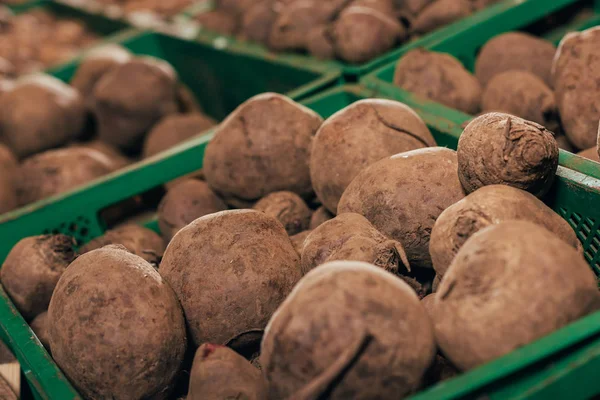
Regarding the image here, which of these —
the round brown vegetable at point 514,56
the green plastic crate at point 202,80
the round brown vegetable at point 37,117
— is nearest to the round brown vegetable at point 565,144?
the round brown vegetable at point 514,56

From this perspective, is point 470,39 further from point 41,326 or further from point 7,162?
point 7,162

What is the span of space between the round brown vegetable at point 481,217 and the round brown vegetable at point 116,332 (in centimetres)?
69

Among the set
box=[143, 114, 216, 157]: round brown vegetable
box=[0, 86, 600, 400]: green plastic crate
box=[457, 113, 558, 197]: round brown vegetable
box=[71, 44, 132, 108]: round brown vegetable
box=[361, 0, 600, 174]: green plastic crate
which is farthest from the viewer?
box=[71, 44, 132, 108]: round brown vegetable

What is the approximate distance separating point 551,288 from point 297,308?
495 mm

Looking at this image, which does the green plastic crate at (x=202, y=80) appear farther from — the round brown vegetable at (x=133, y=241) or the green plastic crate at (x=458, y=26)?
the round brown vegetable at (x=133, y=241)

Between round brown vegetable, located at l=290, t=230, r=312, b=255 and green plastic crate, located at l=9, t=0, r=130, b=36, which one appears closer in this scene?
round brown vegetable, located at l=290, t=230, r=312, b=255

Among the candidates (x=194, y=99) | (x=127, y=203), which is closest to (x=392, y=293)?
(x=127, y=203)

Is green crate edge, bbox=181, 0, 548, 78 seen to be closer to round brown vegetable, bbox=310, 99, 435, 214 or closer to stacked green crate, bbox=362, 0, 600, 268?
stacked green crate, bbox=362, 0, 600, 268

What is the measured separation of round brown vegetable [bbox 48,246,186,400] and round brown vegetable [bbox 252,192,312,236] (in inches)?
23.2

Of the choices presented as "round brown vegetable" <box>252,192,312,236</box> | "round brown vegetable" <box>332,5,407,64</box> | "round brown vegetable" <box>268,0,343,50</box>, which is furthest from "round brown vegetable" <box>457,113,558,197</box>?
"round brown vegetable" <box>268,0,343,50</box>

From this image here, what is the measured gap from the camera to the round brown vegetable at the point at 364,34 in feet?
10.1

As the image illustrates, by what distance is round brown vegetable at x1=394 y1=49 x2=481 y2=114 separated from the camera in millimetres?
→ 2688

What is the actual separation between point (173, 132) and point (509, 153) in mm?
2141

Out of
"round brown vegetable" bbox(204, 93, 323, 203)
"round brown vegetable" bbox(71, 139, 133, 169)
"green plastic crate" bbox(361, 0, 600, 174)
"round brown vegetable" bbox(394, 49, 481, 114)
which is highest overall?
"green plastic crate" bbox(361, 0, 600, 174)
